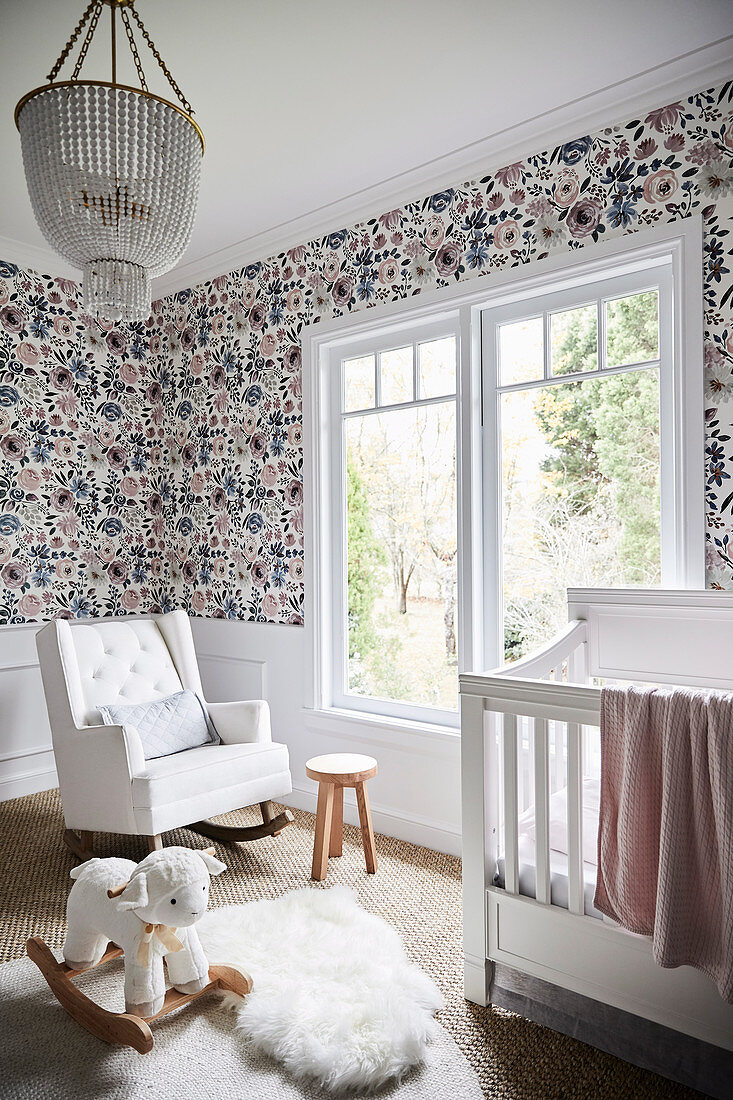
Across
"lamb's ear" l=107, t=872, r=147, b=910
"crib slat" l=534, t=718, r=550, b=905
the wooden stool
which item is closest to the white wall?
the wooden stool

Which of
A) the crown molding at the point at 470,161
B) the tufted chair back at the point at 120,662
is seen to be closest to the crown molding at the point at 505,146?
the crown molding at the point at 470,161

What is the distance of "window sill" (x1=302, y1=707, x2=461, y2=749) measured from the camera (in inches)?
111

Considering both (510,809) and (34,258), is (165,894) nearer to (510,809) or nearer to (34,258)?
(510,809)

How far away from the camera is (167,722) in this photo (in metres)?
2.80

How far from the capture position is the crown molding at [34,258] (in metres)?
3.40

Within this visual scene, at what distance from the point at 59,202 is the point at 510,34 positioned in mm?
1349

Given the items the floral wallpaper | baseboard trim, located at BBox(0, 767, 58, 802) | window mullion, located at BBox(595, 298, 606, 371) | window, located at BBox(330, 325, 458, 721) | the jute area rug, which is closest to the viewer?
the jute area rug

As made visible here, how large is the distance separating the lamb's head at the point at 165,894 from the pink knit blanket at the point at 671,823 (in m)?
0.90

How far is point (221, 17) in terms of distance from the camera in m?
1.96

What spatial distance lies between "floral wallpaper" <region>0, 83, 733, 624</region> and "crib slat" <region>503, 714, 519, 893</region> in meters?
0.91

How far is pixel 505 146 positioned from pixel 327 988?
2.72 meters

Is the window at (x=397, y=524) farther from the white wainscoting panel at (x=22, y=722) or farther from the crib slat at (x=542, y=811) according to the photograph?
the white wainscoting panel at (x=22, y=722)

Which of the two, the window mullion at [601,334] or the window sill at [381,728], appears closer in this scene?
the window mullion at [601,334]

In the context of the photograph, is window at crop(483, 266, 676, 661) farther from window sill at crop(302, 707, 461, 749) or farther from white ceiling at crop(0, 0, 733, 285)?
white ceiling at crop(0, 0, 733, 285)
